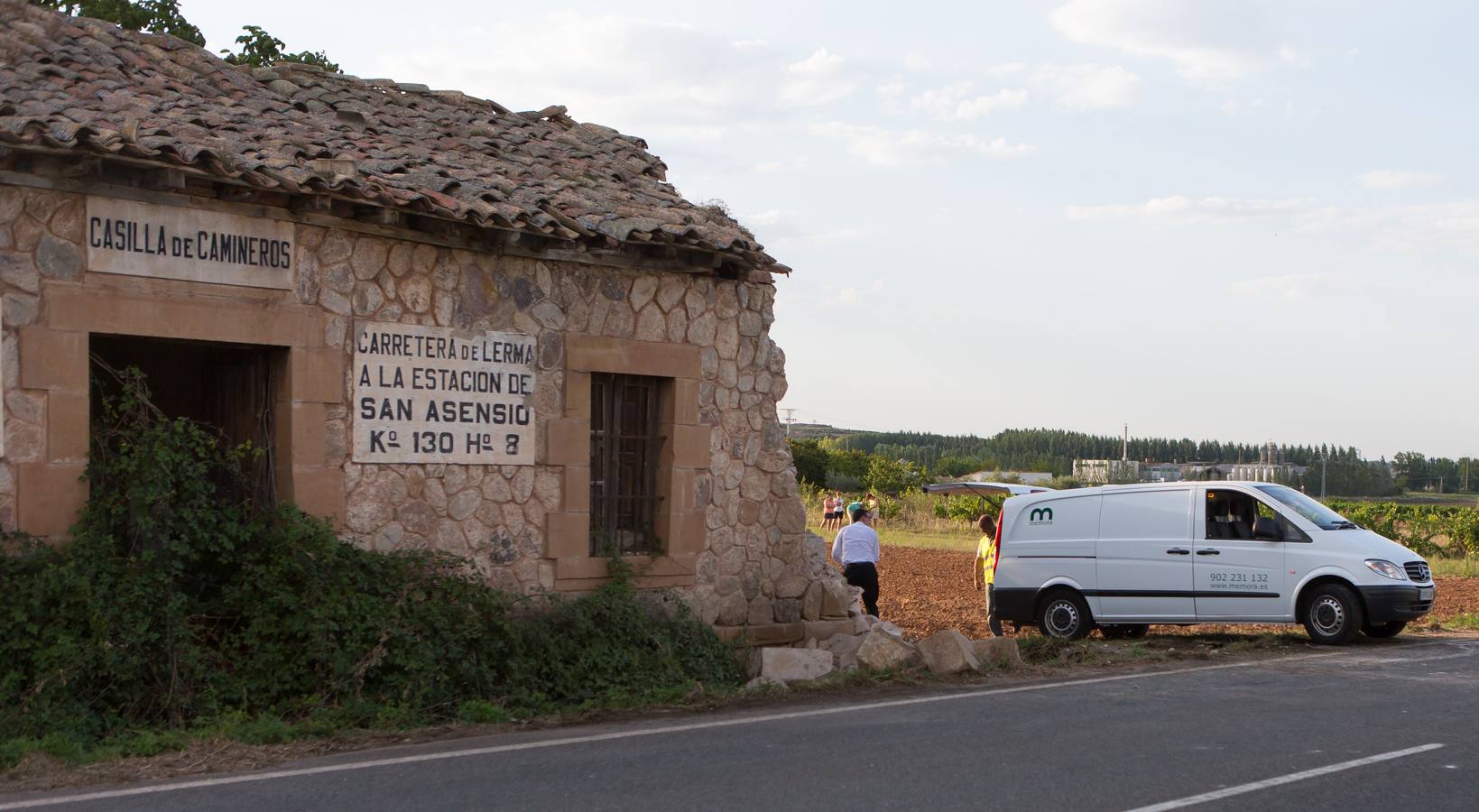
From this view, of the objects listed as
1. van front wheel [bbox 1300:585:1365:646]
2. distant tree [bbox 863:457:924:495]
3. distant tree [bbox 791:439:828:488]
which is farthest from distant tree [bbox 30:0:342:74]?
distant tree [bbox 791:439:828:488]

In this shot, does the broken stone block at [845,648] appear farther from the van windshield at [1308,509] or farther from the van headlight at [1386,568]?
the van headlight at [1386,568]

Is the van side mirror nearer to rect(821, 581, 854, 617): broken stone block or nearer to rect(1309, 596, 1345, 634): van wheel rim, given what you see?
rect(1309, 596, 1345, 634): van wheel rim

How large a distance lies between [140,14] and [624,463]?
537 inches

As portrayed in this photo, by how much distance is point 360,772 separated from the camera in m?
7.27

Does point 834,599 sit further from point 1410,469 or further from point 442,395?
point 1410,469

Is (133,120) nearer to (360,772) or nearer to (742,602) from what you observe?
(360,772)

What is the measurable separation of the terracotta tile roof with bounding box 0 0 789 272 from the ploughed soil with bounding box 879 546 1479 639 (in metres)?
6.29

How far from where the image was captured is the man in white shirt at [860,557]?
583 inches

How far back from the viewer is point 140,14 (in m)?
21.0

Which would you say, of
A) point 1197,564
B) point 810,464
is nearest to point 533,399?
point 1197,564

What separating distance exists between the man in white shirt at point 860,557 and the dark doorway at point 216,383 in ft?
21.5

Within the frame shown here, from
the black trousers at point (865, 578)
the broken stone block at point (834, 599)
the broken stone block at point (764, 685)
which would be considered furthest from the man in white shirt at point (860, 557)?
the broken stone block at point (764, 685)

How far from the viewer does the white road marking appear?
667cm

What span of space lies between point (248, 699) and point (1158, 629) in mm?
11500
